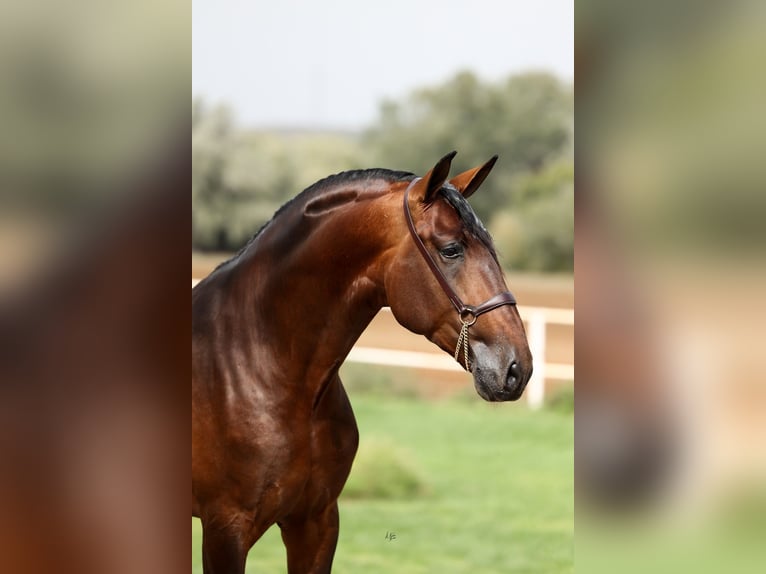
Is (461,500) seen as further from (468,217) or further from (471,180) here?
(468,217)

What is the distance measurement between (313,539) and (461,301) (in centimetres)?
85

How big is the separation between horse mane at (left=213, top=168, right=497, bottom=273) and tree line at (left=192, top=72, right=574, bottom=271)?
1161cm

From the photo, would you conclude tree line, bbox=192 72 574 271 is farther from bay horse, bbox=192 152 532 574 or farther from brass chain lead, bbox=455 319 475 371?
brass chain lead, bbox=455 319 475 371

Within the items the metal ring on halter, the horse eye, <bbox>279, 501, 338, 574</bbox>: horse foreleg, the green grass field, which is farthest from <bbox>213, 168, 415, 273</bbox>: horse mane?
the green grass field

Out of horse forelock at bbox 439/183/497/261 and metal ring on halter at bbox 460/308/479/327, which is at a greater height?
horse forelock at bbox 439/183/497/261

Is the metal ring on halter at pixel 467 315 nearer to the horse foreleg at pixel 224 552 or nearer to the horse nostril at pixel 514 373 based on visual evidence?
the horse nostril at pixel 514 373

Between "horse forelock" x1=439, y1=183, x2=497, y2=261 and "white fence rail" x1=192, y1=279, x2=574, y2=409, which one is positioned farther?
"white fence rail" x1=192, y1=279, x2=574, y2=409

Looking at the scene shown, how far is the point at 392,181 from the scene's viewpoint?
231 cm

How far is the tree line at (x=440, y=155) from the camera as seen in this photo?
14383 millimetres

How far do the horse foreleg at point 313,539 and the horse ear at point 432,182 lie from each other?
90cm
